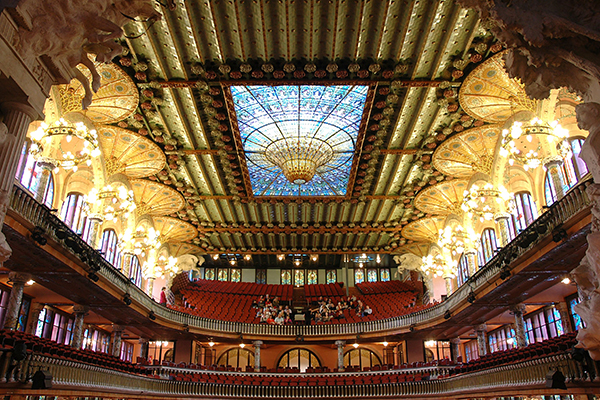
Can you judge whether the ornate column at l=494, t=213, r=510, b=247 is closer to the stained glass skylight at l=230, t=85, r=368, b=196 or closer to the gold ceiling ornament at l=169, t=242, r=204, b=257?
the stained glass skylight at l=230, t=85, r=368, b=196

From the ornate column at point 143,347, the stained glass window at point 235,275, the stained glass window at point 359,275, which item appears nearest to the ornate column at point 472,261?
the stained glass window at point 359,275

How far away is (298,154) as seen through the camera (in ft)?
57.8

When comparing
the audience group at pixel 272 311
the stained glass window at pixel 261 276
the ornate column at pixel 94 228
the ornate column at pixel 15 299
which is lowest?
the ornate column at pixel 15 299

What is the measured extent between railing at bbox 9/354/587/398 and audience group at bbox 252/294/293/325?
176 inches

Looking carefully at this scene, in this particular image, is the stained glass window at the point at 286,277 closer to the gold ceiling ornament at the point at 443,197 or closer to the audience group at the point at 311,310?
the audience group at the point at 311,310

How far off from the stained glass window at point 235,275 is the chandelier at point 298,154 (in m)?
22.9

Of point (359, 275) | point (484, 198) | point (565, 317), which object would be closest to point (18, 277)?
point (484, 198)

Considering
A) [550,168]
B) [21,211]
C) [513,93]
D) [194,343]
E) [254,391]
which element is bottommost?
[254,391]

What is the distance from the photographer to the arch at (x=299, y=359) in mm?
30734

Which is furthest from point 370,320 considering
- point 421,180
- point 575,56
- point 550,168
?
point 575,56

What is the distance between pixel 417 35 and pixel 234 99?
603 centimetres

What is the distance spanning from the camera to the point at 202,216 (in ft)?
82.1

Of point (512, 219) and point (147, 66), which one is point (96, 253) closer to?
point (147, 66)

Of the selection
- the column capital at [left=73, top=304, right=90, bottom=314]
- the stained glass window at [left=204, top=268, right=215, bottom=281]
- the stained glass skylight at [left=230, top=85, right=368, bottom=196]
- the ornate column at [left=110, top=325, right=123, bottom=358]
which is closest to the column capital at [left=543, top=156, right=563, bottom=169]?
the stained glass skylight at [left=230, top=85, right=368, bottom=196]
